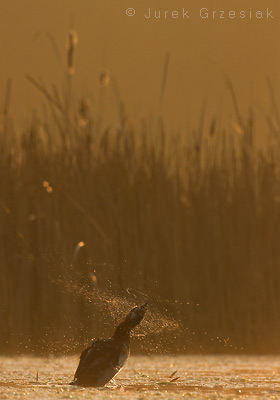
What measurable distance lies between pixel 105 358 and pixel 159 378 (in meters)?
0.65

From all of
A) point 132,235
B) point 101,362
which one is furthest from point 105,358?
point 132,235

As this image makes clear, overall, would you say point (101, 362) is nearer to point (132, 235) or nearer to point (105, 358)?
point (105, 358)

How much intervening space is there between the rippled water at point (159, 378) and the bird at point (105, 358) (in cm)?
6

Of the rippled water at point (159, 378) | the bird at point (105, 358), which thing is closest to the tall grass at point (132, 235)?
the rippled water at point (159, 378)

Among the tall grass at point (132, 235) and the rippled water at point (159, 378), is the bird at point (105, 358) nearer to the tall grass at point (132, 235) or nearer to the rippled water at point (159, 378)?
the rippled water at point (159, 378)

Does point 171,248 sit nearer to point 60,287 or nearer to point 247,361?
point 60,287

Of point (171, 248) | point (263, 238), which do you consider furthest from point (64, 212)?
point (263, 238)

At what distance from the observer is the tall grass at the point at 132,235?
6.91m

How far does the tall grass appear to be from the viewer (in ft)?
22.7

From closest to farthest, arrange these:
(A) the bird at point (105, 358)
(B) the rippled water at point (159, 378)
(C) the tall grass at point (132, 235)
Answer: (B) the rippled water at point (159, 378) → (A) the bird at point (105, 358) → (C) the tall grass at point (132, 235)

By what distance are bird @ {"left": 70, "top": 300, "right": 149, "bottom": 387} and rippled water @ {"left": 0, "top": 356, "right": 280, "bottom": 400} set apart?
0.06m

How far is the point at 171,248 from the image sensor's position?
711cm

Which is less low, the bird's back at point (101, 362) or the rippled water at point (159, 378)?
the bird's back at point (101, 362)

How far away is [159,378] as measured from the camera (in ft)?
15.9
